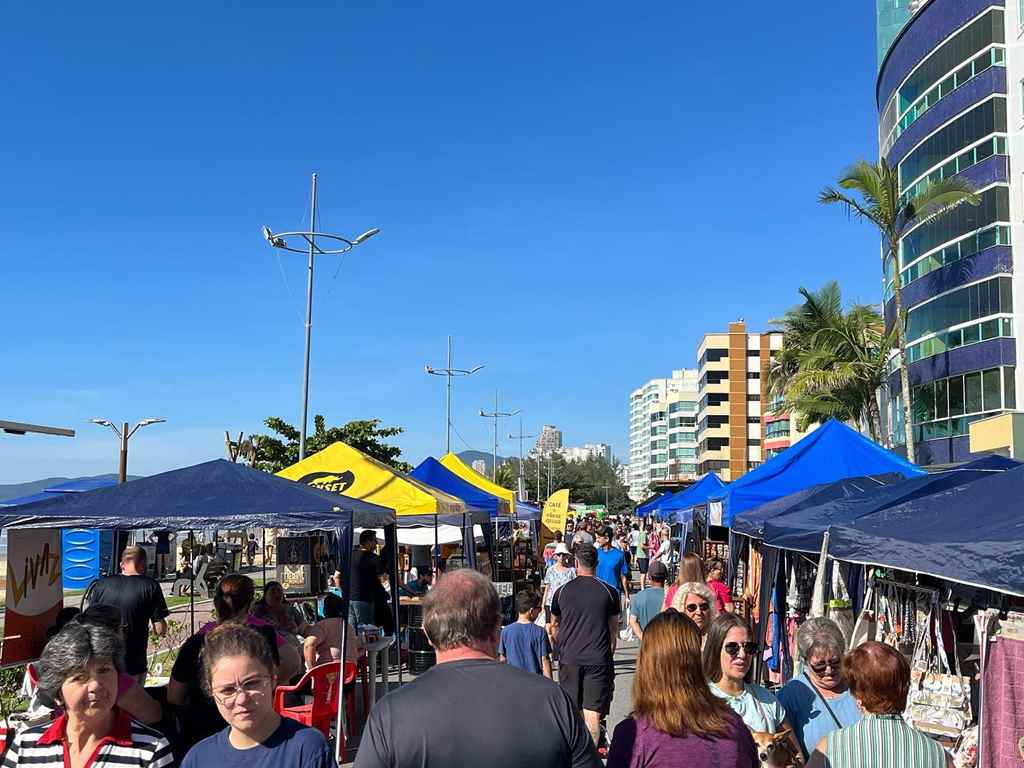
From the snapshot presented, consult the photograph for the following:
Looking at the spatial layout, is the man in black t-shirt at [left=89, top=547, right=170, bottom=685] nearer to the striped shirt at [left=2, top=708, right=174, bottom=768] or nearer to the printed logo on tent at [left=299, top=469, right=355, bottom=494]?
the printed logo on tent at [left=299, top=469, right=355, bottom=494]

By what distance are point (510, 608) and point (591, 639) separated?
27.8 ft

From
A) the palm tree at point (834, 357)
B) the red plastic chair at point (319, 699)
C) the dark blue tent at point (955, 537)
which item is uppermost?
the palm tree at point (834, 357)

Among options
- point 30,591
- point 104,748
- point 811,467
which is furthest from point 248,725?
point 811,467

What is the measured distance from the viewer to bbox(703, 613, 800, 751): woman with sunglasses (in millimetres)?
4391

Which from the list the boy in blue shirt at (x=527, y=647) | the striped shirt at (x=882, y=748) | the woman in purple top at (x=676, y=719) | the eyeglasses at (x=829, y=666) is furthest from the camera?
the boy in blue shirt at (x=527, y=647)

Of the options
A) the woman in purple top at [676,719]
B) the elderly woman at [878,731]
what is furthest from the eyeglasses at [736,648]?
the woman in purple top at [676,719]

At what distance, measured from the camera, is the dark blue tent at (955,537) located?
477 cm

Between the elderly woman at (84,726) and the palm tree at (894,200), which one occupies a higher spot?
the palm tree at (894,200)

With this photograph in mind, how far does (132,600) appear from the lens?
26.5 ft

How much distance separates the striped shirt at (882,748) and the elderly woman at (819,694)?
913 mm

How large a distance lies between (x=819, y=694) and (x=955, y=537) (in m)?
1.31

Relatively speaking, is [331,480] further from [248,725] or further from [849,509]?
[248,725]

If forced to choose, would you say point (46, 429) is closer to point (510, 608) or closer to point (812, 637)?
point (510, 608)

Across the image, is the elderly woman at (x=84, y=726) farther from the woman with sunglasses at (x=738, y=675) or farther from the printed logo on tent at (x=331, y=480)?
the printed logo on tent at (x=331, y=480)
